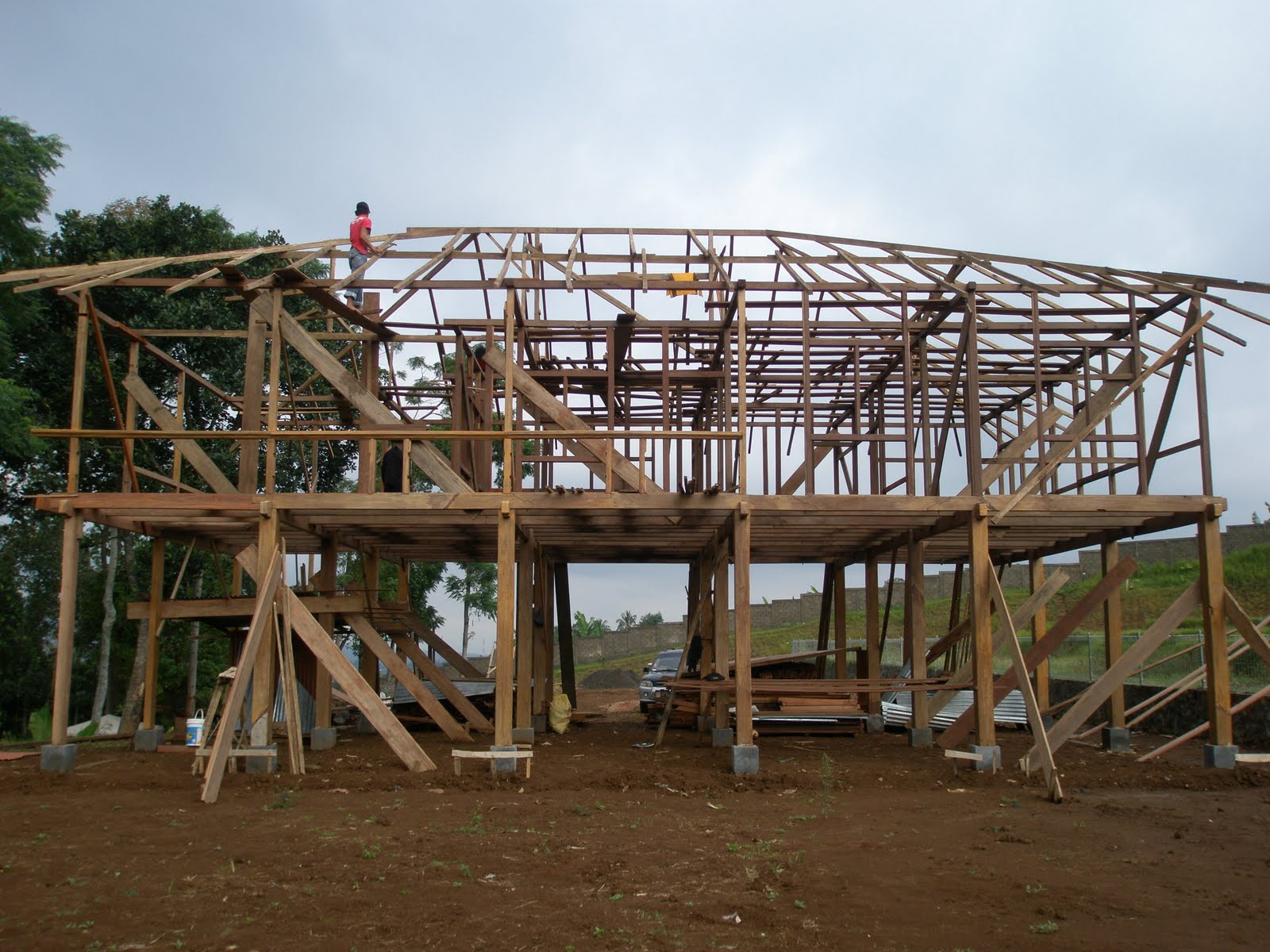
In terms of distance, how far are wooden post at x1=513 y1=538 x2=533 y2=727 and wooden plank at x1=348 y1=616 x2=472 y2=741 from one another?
41.9 inches

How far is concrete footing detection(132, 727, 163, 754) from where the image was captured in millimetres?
16766

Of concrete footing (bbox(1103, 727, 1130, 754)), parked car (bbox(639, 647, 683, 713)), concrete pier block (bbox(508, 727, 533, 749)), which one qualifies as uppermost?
parked car (bbox(639, 647, 683, 713))

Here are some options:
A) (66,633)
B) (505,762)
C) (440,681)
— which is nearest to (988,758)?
(505,762)

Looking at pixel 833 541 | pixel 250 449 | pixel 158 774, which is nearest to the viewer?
pixel 158 774

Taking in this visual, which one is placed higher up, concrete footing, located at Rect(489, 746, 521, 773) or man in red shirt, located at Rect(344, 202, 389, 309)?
man in red shirt, located at Rect(344, 202, 389, 309)

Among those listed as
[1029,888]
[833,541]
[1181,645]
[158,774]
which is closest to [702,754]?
[833,541]

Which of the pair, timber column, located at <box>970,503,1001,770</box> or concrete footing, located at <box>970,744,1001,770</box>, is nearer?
concrete footing, located at <box>970,744,1001,770</box>

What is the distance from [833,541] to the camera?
18594 mm

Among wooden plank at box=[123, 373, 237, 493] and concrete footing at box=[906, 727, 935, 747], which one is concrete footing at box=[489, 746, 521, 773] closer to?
wooden plank at box=[123, 373, 237, 493]

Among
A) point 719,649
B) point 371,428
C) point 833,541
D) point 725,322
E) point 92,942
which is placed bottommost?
point 92,942

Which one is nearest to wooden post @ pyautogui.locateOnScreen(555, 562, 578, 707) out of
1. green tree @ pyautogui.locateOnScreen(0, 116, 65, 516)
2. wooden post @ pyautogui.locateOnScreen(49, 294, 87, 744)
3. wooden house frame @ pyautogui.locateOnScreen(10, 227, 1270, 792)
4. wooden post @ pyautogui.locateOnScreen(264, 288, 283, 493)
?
wooden house frame @ pyautogui.locateOnScreen(10, 227, 1270, 792)

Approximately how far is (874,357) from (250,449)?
39.8 ft

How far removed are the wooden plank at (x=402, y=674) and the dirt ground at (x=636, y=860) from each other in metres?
1.80

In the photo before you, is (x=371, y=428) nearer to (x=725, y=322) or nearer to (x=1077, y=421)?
(x=725, y=322)
